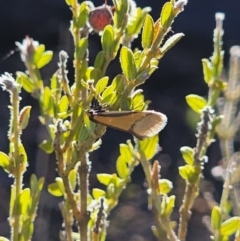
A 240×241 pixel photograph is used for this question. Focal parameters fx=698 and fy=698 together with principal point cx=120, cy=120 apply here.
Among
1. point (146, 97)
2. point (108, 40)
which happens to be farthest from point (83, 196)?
point (146, 97)

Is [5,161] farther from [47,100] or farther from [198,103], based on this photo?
[198,103]

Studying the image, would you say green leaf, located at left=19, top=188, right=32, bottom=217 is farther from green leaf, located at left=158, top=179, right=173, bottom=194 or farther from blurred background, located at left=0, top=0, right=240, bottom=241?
blurred background, located at left=0, top=0, right=240, bottom=241

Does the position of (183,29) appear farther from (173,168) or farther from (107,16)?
(107,16)

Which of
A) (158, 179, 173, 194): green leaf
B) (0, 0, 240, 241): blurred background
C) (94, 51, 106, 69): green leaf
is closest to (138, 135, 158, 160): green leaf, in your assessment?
(158, 179, 173, 194): green leaf

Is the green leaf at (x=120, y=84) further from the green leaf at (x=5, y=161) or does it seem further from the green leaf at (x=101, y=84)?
the green leaf at (x=5, y=161)

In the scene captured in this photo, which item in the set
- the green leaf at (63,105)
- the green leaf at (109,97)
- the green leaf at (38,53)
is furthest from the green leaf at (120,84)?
the green leaf at (38,53)
